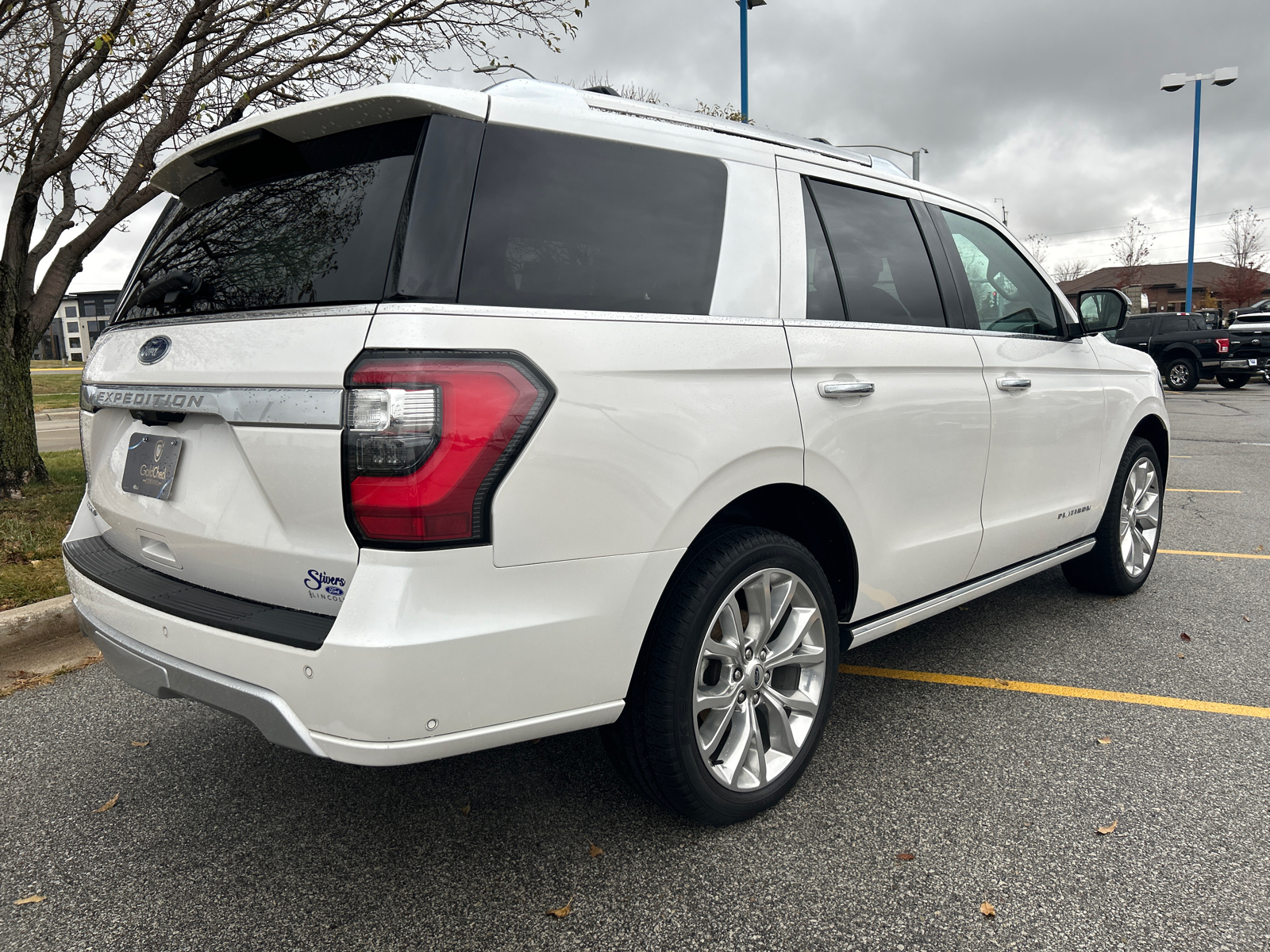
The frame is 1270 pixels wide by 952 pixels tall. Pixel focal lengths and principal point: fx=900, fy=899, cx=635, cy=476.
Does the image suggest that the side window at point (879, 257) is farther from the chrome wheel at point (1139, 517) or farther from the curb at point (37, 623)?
the curb at point (37, 623)

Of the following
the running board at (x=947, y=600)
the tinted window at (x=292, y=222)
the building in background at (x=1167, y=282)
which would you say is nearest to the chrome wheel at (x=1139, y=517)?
the running board at (x=947, y=600)

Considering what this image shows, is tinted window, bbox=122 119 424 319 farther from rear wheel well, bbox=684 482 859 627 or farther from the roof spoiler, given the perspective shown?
rear wheel well, bbox=684 482 859 627

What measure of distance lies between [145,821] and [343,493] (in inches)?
60.5

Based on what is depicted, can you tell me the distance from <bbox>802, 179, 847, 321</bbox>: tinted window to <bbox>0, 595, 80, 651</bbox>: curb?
11.0 feet

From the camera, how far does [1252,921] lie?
213cm

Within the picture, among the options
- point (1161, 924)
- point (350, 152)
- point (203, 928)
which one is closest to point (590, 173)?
point (350, 152)

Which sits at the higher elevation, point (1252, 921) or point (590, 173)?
point (590, 173)

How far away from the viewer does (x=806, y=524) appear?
2.86 m

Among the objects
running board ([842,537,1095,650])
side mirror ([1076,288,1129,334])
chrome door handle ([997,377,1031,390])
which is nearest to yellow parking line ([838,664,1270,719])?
running board ([842,537,1095,650])

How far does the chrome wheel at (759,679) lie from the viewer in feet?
8.13

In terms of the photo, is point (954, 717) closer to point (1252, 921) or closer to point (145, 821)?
point (1252, 921)

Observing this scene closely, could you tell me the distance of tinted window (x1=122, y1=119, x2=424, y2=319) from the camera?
6.68 feet

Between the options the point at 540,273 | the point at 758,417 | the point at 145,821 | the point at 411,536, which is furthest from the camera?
the point at 145,821

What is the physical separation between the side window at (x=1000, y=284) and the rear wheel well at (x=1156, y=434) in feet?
3.57
